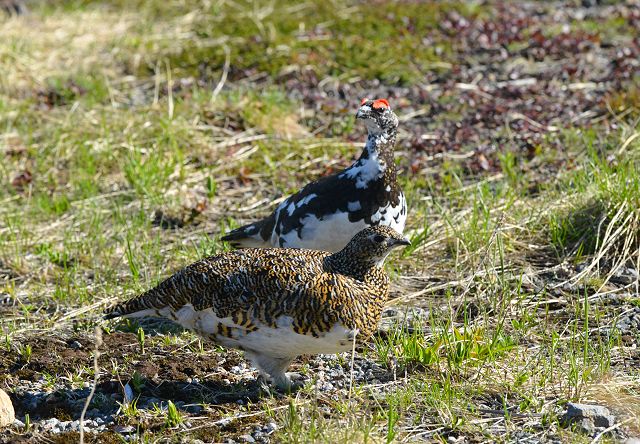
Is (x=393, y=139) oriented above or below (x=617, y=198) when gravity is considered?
above

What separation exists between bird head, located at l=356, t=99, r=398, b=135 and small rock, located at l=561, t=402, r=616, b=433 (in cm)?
200

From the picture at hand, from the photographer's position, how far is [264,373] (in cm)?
442

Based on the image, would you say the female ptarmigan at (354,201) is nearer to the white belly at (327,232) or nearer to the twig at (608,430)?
the white belly at (327,232)

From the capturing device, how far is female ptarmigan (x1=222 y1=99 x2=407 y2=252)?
522 centimetres

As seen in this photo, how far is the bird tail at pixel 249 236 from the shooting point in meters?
5.77

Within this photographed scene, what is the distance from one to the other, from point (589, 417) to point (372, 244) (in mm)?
1143

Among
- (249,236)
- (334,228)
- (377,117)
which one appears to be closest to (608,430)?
(334,228)

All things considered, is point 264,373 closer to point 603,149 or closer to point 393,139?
point 393,139

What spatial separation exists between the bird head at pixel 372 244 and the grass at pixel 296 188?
0.48 metres

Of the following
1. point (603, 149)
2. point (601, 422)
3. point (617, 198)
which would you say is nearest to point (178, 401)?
point (601, 422)

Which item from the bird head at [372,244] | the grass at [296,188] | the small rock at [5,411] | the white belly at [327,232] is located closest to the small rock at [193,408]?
the grass at [296,188]

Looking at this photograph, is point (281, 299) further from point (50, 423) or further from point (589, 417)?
point (589, 417)

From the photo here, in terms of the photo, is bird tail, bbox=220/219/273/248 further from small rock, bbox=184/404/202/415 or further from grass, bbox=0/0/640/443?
small rock, bbox=184/404/202/415

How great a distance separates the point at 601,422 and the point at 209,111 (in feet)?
15.5
